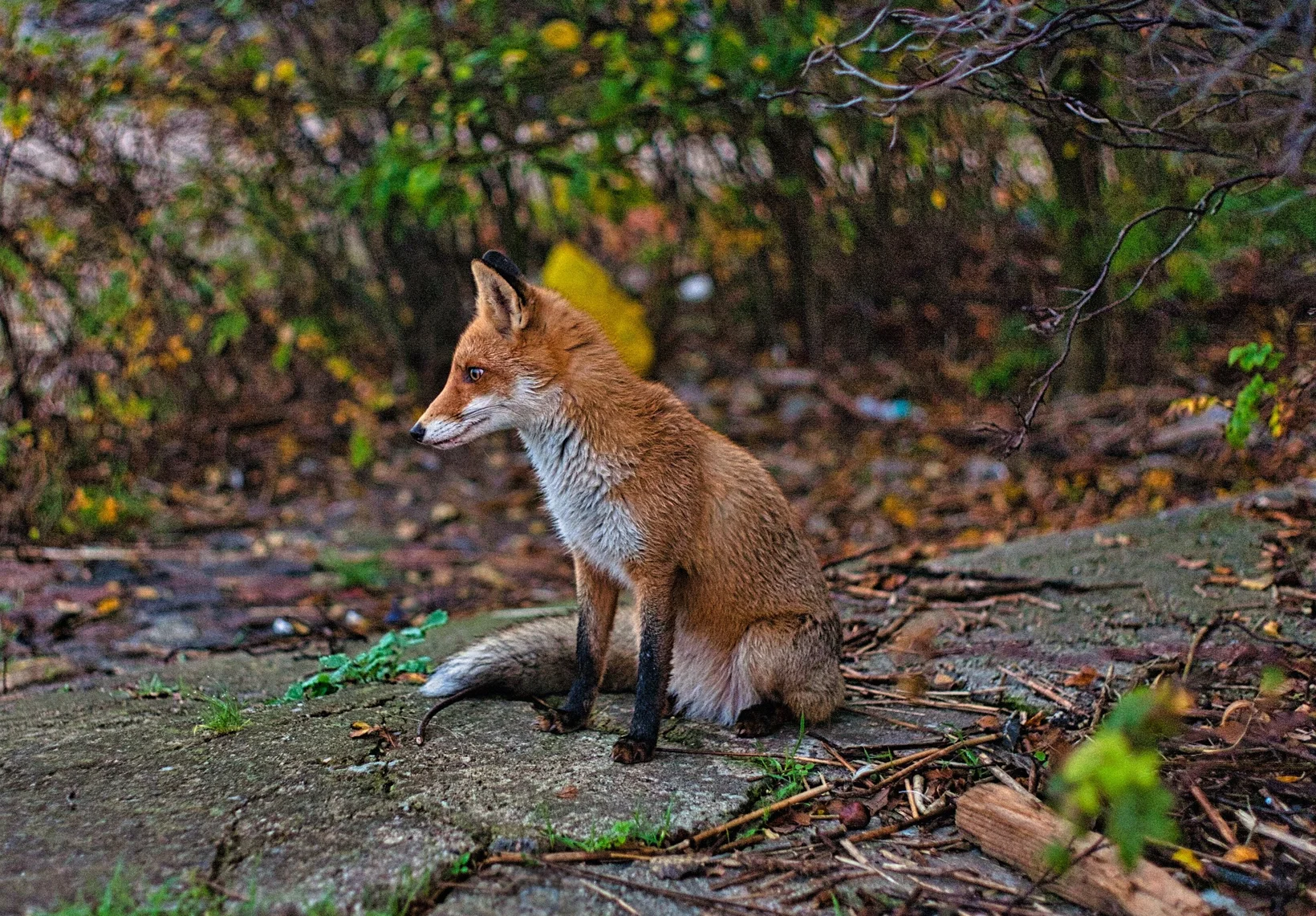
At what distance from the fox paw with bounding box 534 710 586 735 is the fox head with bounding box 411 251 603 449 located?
3.37 feet

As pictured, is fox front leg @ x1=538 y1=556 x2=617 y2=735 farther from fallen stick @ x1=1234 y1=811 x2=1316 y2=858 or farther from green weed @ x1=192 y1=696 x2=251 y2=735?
fallen stick @ x1=1234 y1=811 x2=1316 y2=858

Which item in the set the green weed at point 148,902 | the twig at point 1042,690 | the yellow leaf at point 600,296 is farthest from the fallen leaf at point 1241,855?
the yellow leaf at point 600,296

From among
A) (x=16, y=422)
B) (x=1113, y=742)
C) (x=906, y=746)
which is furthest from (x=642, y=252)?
(x=1113, y=742)

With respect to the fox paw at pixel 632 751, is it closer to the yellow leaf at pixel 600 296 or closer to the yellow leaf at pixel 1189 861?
the yellow leaf at pixel 1189 861

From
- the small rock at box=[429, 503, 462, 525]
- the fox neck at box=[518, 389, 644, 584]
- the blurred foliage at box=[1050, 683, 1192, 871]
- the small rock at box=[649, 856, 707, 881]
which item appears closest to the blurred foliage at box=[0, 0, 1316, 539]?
the small rock at box=[429, 503, 462, 525]

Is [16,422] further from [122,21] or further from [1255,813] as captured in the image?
[1255,813]

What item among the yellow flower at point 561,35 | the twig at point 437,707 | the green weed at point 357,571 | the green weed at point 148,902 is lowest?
the green weed at point 357,571

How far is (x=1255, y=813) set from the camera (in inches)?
117

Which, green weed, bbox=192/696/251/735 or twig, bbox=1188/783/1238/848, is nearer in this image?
twig, bbox=1188/783/1238/848

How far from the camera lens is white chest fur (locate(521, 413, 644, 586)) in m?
3.68

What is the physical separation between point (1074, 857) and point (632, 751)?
1.40 meters

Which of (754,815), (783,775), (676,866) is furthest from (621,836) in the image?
(783,775)

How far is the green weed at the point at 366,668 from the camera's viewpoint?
13.5 ft

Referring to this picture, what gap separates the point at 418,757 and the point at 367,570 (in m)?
3.32
